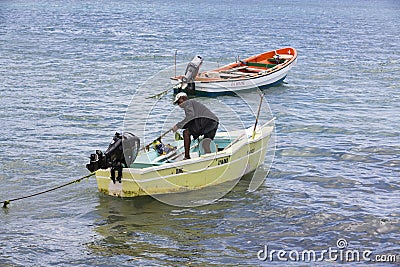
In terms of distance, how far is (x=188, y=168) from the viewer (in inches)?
503

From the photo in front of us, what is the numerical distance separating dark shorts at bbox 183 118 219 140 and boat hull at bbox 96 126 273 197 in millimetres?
478

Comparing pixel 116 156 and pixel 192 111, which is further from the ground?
pixel 192 111

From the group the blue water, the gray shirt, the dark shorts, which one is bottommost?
the blue water

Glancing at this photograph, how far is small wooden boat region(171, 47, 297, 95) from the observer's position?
23031 mm

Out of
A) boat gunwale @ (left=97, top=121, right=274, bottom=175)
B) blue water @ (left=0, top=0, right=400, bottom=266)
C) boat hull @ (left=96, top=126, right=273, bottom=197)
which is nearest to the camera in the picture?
blue water @ (left=0, top=0, right=400, bottom=266)

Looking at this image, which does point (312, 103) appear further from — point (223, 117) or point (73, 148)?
point (73, 148)

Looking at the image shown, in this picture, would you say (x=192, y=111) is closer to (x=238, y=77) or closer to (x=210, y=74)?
(x=238, y=77)

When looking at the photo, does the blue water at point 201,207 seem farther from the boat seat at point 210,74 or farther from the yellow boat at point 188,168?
the boat seat at point 210,74

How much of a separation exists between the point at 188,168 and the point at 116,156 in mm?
1514

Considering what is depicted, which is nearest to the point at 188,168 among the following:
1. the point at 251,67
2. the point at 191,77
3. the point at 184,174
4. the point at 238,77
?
the point at 184,174

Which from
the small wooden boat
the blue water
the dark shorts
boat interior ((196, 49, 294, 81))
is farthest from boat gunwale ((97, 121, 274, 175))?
boat interior ((196, 49, 294, 81))

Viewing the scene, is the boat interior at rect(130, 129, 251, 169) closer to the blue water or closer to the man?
the man

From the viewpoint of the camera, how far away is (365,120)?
20.4 metres

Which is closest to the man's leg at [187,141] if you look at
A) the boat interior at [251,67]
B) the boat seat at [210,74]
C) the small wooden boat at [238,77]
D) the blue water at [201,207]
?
the blue water at [201,207]
